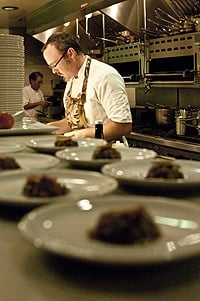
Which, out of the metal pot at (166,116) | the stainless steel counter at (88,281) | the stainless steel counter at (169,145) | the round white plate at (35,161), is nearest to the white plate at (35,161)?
the round white plate at (35,161)

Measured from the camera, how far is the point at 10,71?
268cm

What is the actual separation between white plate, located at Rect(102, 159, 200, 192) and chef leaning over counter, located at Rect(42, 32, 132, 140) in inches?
53.3

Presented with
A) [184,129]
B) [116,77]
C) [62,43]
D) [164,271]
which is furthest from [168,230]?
[184,129]

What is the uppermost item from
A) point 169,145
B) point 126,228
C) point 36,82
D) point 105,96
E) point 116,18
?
point 116,18

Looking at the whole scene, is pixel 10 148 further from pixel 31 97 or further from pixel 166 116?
pixel 31 97

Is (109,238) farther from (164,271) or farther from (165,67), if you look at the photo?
(165,67)

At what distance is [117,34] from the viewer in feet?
17.7

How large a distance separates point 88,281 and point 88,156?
0.74 metres

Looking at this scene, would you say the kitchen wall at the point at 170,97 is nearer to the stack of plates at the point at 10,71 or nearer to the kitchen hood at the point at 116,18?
the kitchen hood at the point at 116,18

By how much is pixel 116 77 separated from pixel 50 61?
0.57 m

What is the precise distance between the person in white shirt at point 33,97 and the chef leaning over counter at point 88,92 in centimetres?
425

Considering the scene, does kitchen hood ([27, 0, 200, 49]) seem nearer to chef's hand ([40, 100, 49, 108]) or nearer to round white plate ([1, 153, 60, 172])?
chef's hand ([40, 100, 49, 108])

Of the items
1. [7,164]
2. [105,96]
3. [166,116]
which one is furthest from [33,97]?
[7,164]

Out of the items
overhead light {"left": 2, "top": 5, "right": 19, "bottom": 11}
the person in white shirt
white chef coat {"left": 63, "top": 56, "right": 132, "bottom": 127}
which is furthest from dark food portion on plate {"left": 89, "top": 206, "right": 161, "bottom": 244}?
the person in white shirt
